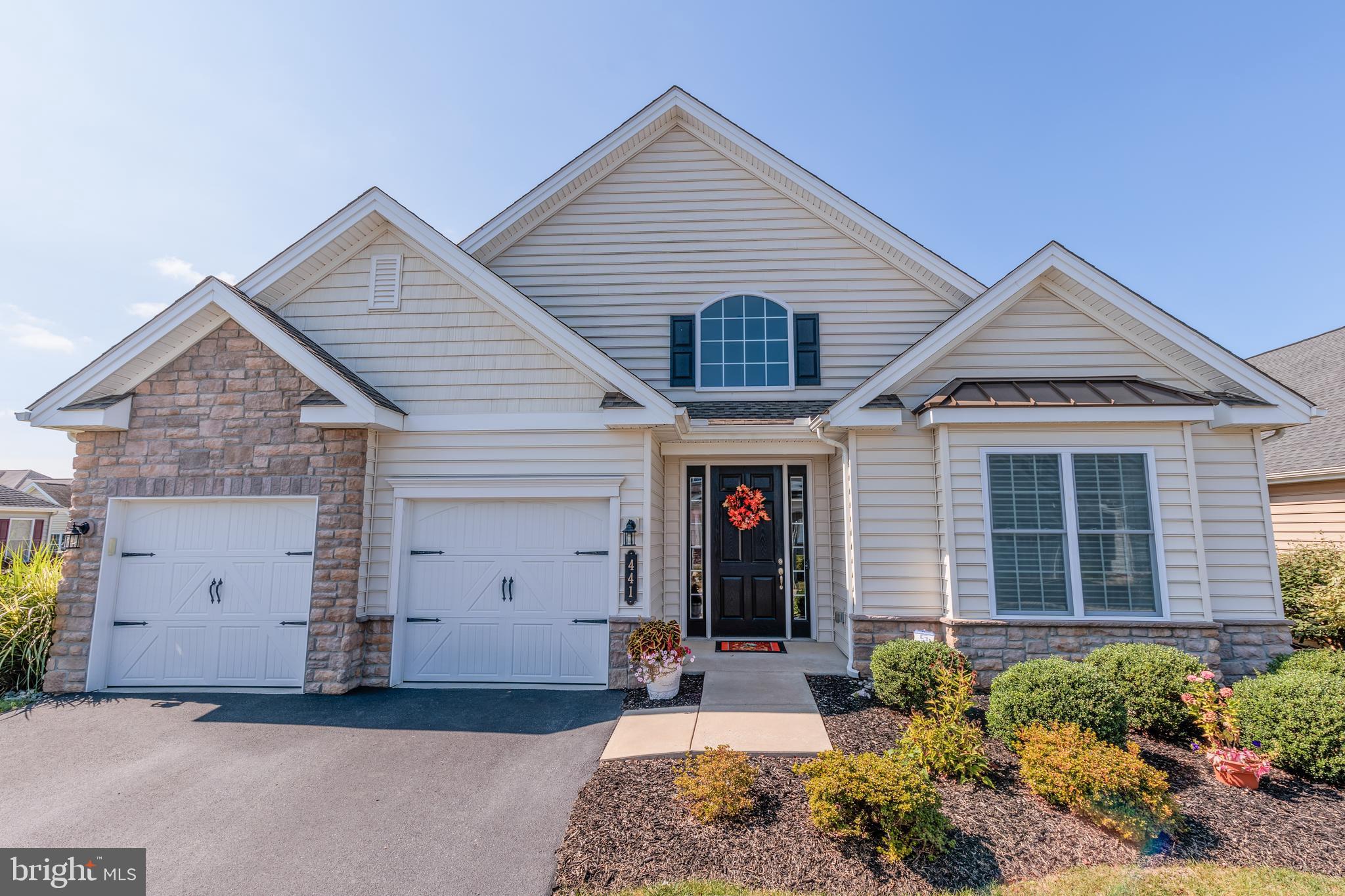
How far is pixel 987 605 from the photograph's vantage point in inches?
255

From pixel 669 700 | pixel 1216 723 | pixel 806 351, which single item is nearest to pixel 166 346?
pixel 669 700

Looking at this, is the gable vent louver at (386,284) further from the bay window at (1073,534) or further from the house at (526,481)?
the bay window at (1073,534)

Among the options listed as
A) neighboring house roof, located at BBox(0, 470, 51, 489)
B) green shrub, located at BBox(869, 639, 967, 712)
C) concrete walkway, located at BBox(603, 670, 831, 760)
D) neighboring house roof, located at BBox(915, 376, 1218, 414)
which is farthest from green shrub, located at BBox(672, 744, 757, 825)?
neighboring house roof, located at BBox(0, 470, 51, 489)

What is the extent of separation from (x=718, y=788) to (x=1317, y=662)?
6.04m

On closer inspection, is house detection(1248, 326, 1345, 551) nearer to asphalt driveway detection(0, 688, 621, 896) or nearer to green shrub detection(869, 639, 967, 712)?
green shrub detection(869, 639, 967, 712)

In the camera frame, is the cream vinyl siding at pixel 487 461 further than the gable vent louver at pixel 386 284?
No

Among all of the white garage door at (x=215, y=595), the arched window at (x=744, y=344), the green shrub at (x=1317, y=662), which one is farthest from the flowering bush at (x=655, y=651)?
the green shrub at (x=1317, y=662)

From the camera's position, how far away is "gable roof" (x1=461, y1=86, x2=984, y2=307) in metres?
8.75

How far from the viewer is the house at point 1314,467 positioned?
10039mm

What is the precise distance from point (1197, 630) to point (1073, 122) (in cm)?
855

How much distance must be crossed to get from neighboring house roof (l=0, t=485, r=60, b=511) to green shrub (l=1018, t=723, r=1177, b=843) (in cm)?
3206

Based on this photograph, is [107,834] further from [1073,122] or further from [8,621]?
[1073,122]

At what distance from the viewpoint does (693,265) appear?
9.20 m

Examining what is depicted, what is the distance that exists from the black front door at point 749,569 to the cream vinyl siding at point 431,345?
115 inches
